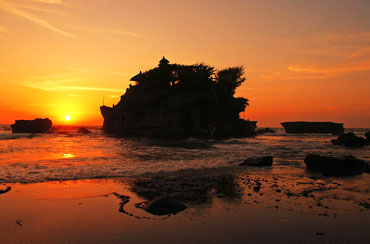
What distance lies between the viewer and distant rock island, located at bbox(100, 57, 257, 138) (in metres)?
51.2

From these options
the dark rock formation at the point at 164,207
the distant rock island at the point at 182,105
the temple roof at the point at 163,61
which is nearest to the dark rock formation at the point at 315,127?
the distant rock island at the point at 182,105

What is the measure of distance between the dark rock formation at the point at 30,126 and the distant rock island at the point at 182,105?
28.0m

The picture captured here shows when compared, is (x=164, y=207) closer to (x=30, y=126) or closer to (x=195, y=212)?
(x=195, y=212)

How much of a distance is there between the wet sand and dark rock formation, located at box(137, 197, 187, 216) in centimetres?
23

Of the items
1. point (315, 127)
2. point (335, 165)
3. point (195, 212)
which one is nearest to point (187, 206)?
point (195, 212)

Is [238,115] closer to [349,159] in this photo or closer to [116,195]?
[349,159]

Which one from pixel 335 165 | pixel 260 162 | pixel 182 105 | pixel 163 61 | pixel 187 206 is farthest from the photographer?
pixel 163 61

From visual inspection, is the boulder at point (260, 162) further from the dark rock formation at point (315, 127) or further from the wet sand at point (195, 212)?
the dark rock formation at point (315, 127)

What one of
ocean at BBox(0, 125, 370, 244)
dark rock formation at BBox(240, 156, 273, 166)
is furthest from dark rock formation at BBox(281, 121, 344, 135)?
ocean at BBox(0, 125, 370, 244)

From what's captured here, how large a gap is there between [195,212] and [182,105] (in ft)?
145

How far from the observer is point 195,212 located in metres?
6.65

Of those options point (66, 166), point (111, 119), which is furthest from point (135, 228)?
point (111, 119)

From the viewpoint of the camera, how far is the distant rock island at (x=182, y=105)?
51156mm

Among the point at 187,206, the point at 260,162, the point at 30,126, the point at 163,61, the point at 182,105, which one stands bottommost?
the point at 187,206
